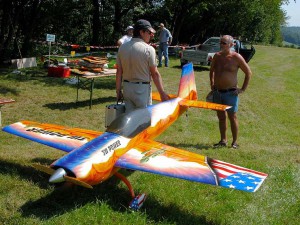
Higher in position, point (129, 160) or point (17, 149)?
point (129, 160)

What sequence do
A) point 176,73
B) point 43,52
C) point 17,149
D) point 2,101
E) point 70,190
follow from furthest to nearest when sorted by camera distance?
point 43,52
point 176,73
point 2,101
point 17,149
point 70,190

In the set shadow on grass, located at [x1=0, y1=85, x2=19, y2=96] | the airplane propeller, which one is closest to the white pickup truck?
shadow on grass, located at [x1=0, y1=85, x2=19, y2=96]

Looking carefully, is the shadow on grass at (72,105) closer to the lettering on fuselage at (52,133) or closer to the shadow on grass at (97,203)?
the lettering on fuselage at (52,133)

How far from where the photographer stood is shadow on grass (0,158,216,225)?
13.4ft

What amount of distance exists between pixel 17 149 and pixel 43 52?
15310 millimetres

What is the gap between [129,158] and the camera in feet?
14.5

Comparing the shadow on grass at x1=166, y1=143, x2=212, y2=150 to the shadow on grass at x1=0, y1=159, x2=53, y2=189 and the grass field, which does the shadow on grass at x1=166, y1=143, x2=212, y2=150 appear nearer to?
the grass field

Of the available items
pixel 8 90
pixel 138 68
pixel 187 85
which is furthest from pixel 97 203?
pixel 8 90

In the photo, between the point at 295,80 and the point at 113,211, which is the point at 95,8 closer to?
the point at 295,80

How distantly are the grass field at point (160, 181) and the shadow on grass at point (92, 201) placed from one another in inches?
0.5

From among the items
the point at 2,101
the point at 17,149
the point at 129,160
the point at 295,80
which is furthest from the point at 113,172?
the point at 295,80

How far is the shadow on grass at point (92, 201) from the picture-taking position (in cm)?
409

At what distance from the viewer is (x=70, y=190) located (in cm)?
461

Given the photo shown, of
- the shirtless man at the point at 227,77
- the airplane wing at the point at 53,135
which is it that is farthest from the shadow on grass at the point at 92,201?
the shirtless man at the point at 227,77
